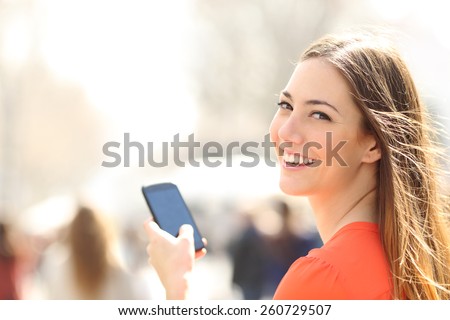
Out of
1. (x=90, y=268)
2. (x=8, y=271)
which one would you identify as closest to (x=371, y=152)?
(x=90, y=268)

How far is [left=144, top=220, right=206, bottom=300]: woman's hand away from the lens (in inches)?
79.9

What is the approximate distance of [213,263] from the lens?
1075 centimetres

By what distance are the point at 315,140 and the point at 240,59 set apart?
13.7 m

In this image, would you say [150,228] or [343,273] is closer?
[343,273]

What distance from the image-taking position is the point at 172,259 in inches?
82.4

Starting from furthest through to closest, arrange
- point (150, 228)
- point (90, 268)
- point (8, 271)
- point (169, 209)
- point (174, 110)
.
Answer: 1. point (174, 110)
2. point (8, 271)
3. point (90, 268)
4. point (169, 209)
5. point (150, 228)

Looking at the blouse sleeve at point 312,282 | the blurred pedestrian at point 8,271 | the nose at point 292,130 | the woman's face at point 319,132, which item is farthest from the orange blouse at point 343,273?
the blurred pedestrian at point 8,271

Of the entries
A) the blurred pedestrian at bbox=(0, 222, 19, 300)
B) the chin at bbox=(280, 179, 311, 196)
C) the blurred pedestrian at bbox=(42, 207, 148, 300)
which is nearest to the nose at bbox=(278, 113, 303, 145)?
the chin at bbox=(280, 179, 311, 196)

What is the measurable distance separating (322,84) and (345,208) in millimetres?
409

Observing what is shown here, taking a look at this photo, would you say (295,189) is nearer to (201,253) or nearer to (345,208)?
(345,208)

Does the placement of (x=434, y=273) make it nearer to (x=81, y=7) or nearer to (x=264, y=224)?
(x=264, y=224)
